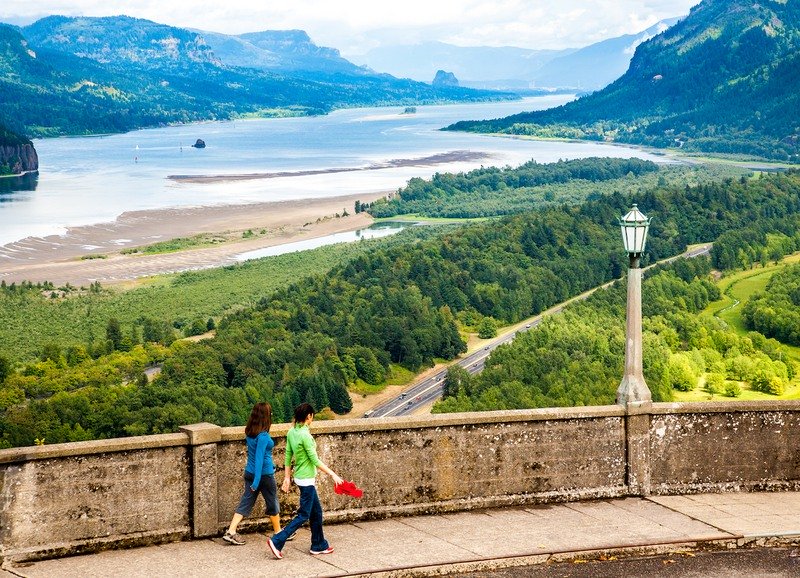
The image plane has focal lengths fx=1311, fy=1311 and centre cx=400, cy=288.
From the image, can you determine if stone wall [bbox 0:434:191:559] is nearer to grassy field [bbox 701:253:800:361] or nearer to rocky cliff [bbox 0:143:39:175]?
grassy field [bbox 701:253:800:361]

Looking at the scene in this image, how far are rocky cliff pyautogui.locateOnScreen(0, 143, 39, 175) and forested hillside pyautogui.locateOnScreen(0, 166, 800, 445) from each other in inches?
4168

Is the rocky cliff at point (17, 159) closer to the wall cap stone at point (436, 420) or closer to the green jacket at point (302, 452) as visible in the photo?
the wall cap stone at point (436, 420)

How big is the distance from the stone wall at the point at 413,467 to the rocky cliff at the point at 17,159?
184 m

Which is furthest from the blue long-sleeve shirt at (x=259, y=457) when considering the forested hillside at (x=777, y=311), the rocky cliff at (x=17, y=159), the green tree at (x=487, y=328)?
the rocky cliff at (x=17, y=159)

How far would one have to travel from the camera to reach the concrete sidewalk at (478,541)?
15062 mm

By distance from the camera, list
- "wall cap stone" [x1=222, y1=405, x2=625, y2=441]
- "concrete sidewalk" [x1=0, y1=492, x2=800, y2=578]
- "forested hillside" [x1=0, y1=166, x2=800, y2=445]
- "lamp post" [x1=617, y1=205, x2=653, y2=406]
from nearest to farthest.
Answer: "concrete sidewalk" [x1=0, y1=492, x2=800, y2=578] < "wall cap stone" [x1=222, y1=405, x2=625, y2=441] < "lamp post" [x1=617, y1=205, x2=653, y2=406] < "forested hillside" [x1=0, y1=166, x2=800, y2=445]

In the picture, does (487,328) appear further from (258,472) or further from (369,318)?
(258,472)

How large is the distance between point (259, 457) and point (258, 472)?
0.62ft

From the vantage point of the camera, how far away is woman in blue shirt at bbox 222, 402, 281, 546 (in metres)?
15.5

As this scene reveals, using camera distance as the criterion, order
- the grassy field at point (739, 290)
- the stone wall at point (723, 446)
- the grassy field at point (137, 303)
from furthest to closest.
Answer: the grassy field at point (739, 290) < the grassy field at point (137, 303) < the stone wall at point (723, 446)

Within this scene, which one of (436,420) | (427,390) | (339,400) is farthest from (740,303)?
(436,420)

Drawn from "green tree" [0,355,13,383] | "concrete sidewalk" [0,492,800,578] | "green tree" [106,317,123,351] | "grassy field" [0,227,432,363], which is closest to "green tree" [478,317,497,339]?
"grassy field" [0,227,432,363]

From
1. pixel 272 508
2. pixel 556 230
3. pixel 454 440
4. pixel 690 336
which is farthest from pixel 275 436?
pixel 556 230

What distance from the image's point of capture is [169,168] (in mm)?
188500
